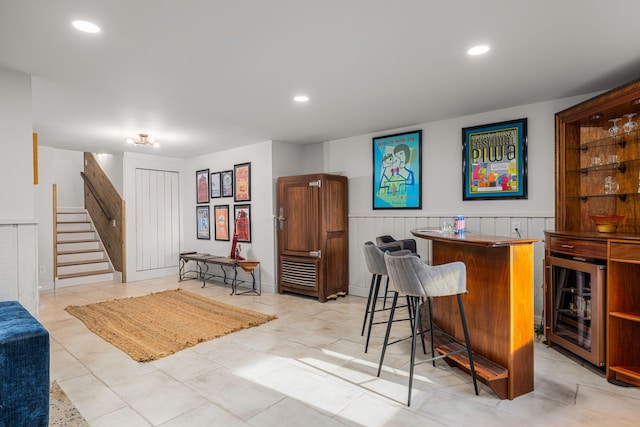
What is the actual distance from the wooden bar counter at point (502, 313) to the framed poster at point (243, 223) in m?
4.11

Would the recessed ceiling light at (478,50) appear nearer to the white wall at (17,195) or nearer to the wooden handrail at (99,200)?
the white wall at (17,195)

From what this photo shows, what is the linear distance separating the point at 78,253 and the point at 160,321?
410 cm

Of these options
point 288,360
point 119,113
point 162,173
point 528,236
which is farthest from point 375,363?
point 162,173

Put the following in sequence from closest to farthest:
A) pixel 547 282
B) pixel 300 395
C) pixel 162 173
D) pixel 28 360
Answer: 1. pixel 28 360
2. pixel 300 395
3. pixel 547 282
4. pixel 162 173

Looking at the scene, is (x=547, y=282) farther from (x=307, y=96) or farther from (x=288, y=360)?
(x=307, y=96)

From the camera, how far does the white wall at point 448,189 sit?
379 cm

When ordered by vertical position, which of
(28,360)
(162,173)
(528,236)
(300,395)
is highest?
(162,173)

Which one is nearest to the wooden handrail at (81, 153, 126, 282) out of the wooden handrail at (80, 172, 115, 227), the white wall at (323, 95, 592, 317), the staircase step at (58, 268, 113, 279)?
the wooden handrail at (80, 172, 115, 227)

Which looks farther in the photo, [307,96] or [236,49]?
[307,96]

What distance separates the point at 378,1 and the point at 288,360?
9.22ft

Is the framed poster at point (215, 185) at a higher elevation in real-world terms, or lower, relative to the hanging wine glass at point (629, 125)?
lower

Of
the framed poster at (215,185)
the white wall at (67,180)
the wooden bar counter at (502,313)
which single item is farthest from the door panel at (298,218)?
the white wall at (67,180)

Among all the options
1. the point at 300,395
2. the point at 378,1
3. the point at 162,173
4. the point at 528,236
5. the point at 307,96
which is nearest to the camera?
the point at 378,1

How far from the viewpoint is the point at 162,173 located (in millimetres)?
7168
